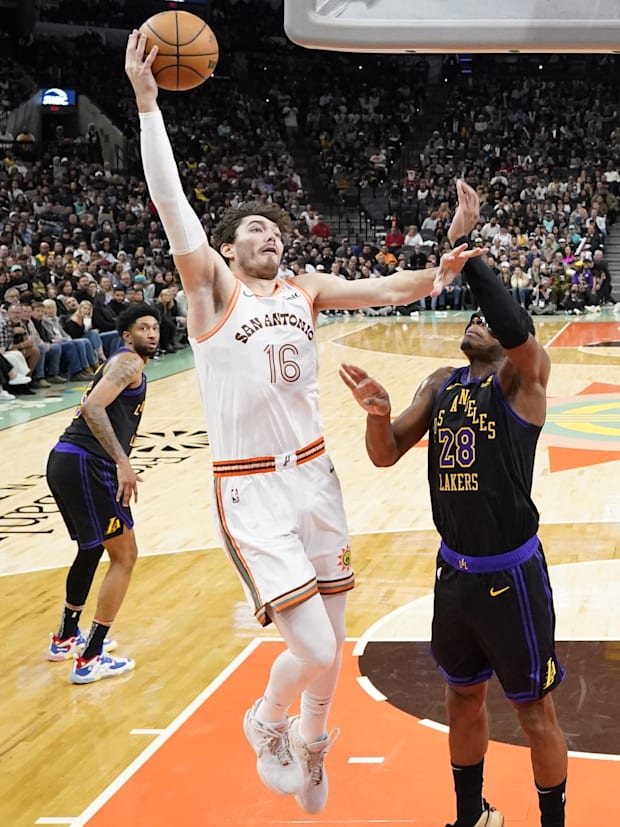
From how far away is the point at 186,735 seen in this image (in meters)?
5.17

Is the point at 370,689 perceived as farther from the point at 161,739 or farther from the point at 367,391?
the point at 367,391

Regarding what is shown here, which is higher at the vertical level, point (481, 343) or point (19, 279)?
point (481, 343)

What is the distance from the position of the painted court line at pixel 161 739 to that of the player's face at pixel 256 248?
212cm

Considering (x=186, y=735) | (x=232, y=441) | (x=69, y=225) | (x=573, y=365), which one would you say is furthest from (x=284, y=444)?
(x=69, y=225)

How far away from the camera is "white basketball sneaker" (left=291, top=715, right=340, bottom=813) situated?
4.29 m

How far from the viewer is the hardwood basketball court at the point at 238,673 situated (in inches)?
179

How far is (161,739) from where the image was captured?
5.14 meters

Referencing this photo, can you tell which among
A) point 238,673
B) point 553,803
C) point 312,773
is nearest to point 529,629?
point 553,803

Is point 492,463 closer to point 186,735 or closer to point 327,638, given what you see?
point 327,638

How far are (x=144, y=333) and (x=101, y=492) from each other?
0.86 meters

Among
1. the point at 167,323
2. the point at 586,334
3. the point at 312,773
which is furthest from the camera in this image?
the point at 586,334

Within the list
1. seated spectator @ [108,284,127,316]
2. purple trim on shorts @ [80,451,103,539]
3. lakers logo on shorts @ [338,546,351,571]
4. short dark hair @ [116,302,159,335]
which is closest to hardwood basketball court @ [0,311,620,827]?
purple trim on shorts @ [80,451,103,539]

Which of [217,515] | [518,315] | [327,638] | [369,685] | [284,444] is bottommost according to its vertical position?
[369,685]

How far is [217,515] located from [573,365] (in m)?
13.6
